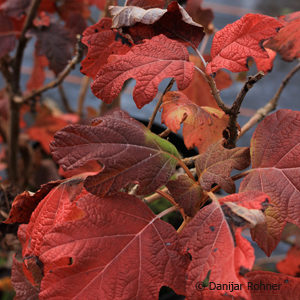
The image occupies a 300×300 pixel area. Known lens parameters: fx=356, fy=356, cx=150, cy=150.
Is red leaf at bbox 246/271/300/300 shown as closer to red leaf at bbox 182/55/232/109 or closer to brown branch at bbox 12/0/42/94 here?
red leaf at bbox 182/55/232/109

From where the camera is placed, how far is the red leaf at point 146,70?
333 mm

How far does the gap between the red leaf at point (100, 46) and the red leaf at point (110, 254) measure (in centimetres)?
17

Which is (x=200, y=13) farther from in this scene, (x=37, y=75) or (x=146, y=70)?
(x=37, y=75)

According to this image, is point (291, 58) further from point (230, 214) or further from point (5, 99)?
point (5, 99)

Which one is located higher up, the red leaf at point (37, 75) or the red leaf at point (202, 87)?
the red leaf at point (202, 87)

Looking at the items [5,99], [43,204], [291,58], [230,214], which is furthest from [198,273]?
[5,99]

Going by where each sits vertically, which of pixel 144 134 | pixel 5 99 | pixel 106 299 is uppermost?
pixel 144 134

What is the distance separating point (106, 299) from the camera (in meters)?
0.31

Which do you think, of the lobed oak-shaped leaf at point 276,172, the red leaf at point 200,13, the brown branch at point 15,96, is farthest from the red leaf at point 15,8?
the lobed oak-shaped leaf at point 276,172

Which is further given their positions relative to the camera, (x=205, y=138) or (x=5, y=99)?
(x=5, y=99)

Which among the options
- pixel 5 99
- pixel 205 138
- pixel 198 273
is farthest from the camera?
pixel 5 99

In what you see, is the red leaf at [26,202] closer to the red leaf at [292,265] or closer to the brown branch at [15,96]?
the brown branch at [15,96]

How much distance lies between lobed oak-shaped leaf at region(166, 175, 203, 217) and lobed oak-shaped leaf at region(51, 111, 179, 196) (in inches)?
0.6

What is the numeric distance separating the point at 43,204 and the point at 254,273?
228 mm
